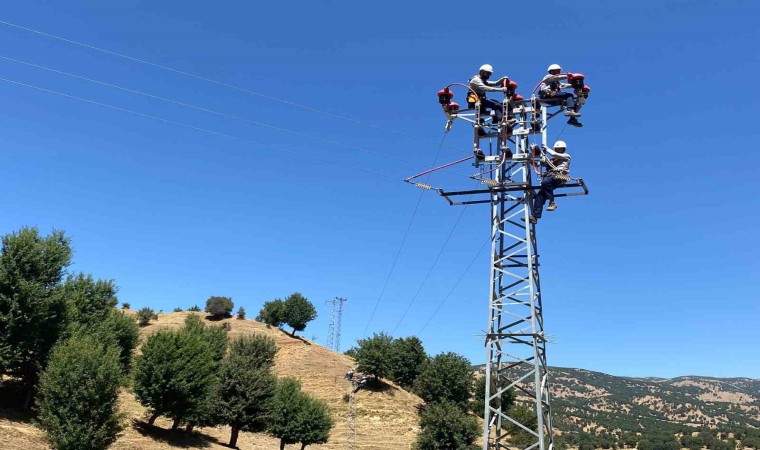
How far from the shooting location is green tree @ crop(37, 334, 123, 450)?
26.8 m

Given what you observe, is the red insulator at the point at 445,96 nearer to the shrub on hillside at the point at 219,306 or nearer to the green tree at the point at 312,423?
the green tree at the point at 312,423

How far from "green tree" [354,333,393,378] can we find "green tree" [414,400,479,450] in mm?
25441

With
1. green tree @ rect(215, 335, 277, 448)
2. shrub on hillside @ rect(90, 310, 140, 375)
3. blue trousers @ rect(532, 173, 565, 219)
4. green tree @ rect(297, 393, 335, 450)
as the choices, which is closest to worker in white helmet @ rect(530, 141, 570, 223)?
blue trousers @ rect(532, 173, 565, 219)

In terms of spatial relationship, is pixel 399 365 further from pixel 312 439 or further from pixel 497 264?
pixel 497 264

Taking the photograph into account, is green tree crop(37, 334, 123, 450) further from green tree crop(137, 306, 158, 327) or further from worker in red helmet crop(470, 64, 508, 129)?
green tree crop(137, 306, 158, 327)

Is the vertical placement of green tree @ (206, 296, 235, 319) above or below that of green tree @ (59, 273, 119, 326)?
above

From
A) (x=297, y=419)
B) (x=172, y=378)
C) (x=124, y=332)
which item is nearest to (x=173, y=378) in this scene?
(x=172, y=378)

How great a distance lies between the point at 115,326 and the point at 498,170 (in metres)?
45.2

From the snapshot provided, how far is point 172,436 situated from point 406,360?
56314 mm

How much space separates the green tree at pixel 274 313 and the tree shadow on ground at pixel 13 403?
2808 inches

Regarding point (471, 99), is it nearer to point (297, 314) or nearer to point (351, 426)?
point (351, 426)

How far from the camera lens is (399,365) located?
89.2 meters

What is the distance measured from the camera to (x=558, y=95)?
42.3ft

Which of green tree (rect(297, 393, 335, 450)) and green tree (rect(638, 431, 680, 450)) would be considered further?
green tree (rect(638, 431, 680, 450))
